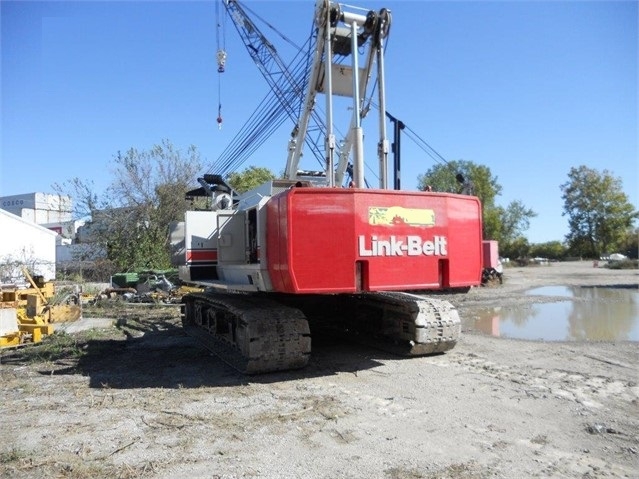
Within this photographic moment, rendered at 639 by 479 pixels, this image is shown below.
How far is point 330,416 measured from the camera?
4879 millimetres

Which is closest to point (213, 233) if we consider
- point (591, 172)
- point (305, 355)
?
point (305, 355)

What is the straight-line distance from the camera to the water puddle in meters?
10.2

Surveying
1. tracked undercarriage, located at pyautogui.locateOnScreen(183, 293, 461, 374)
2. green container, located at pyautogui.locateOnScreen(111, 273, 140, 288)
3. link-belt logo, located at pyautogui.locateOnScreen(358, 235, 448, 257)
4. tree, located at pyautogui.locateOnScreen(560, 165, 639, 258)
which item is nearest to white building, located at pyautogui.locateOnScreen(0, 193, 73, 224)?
green container, located at pyautogui.locateOnScreen(111, 273, 140, 288)

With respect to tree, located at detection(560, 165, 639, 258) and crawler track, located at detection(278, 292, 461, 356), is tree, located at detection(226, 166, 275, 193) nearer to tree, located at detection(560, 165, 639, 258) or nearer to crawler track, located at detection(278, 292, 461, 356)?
crawler track, located at detection(278, 292, 461, 356)

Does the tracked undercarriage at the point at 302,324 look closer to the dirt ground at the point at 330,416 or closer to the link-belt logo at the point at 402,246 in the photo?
the dirt ground at the point at 330,416

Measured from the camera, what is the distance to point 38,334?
9.10 meters

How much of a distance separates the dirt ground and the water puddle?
85.0 inches

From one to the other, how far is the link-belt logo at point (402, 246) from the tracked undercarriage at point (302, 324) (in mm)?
1417

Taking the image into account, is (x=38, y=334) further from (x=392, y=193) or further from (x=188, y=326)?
(x=392, y=193)

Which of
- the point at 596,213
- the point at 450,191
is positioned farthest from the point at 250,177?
the point at 596,213

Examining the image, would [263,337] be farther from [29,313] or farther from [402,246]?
[29,313]

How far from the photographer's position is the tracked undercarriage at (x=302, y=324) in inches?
255

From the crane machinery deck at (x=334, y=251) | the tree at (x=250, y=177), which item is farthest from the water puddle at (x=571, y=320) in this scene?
the tree at (x=250, y=177)

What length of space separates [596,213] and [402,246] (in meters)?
61.3
